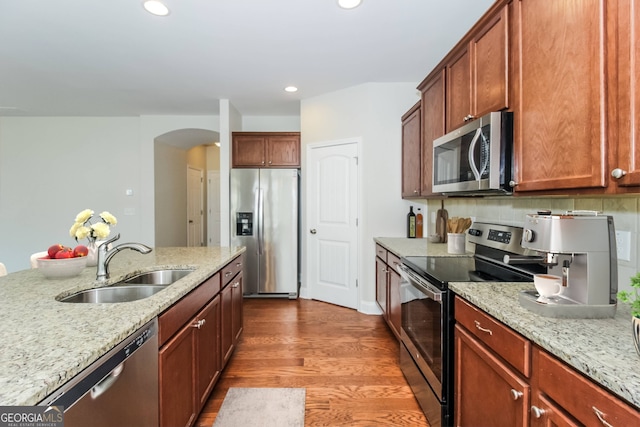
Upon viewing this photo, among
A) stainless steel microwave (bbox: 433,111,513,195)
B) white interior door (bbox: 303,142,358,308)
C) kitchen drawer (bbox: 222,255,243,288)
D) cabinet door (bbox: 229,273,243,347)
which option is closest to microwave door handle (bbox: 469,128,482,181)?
stainless steel microwave (bbox: 433,111,513,195)

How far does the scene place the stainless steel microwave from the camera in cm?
153

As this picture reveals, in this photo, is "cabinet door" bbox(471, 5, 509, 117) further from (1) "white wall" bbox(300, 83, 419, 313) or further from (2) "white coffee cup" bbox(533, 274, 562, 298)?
(1) "white wall" bbox(300, 83, 419, 313)

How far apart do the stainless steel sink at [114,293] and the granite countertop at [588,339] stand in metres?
1.56

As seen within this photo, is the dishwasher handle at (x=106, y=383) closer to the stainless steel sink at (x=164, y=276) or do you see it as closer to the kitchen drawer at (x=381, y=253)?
the stainless steel sink at (x=164, y=276)

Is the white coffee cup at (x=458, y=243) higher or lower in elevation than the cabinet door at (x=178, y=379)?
higher

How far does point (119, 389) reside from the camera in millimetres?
969

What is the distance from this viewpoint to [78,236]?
5.58 feet

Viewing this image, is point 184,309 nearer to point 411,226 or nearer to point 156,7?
point 156,7

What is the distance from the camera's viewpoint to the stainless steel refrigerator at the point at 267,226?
407 cm

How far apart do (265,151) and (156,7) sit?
232 centimetres

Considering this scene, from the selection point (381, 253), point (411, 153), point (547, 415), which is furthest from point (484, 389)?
point (411, 153)

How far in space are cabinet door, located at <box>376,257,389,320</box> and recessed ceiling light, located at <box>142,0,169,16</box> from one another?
8.93ft

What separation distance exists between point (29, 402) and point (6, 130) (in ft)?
21.1

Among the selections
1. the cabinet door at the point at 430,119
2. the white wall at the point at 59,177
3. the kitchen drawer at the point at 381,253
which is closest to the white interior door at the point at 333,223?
the kitchen drawer at the point at 381,253
